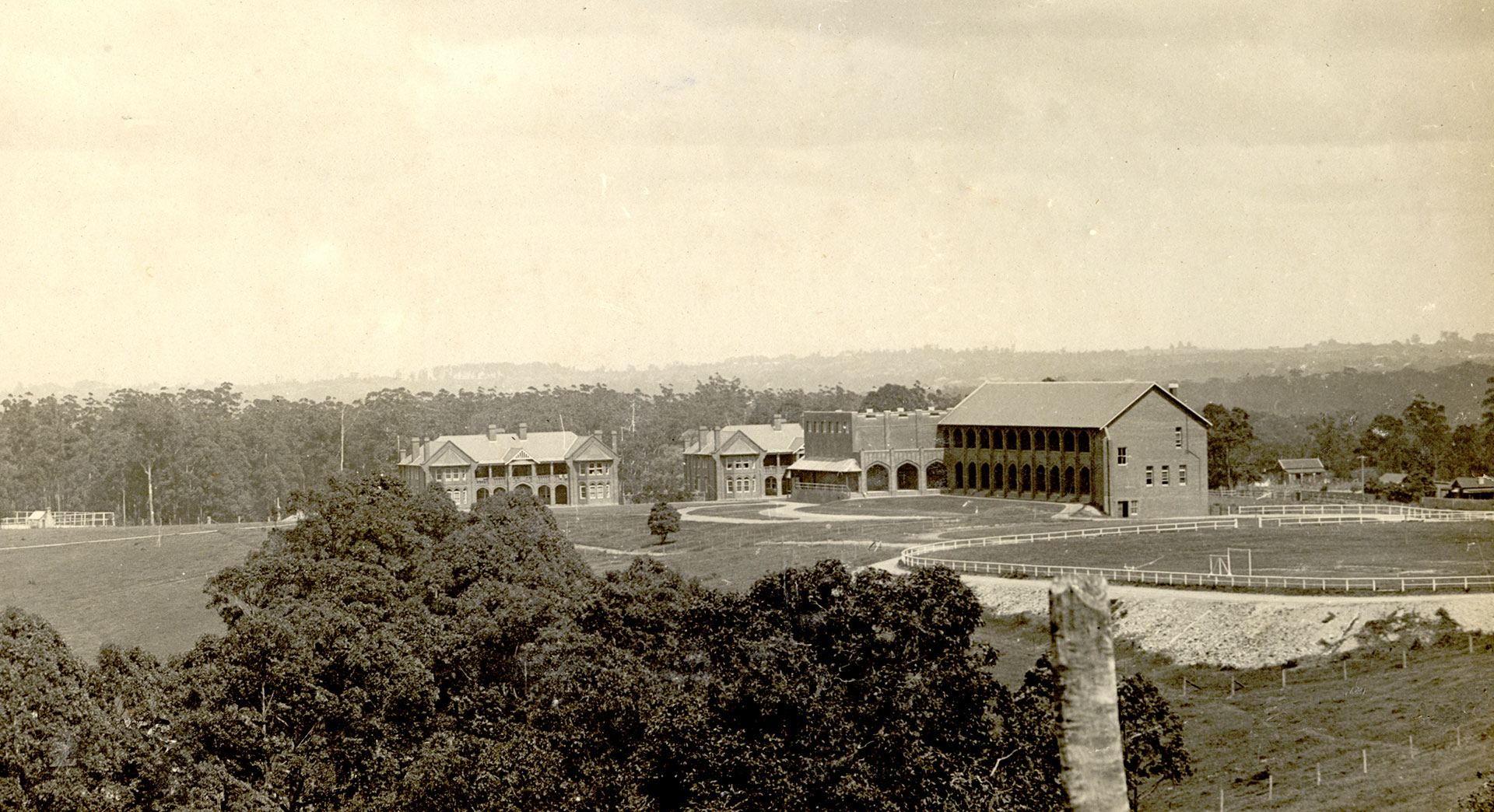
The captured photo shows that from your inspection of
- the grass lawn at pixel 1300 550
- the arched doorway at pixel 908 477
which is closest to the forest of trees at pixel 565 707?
the grass lawn at pixel 1300 550

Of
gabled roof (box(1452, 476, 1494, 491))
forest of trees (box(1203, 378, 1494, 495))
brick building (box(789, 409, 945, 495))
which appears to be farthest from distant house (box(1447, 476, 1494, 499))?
brick building (box(789, 409, 945, 495))

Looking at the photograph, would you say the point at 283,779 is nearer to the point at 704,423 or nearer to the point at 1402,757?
the point at 1402,757

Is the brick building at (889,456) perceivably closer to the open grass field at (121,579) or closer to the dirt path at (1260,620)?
the open grass field at (121,579)

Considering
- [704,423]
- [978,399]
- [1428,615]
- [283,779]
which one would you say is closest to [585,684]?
[283,779]

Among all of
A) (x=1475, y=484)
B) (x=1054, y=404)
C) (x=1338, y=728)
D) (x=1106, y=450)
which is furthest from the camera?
(x=1475, y=484)

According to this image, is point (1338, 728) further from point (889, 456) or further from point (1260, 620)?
point (889, 456)

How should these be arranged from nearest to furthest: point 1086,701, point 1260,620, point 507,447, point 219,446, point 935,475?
point 1086,701, point 1260,620, point 935,475, point 507,447, point 219,446

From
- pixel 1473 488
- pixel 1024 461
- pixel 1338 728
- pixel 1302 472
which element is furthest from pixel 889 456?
pixel 1302 472
